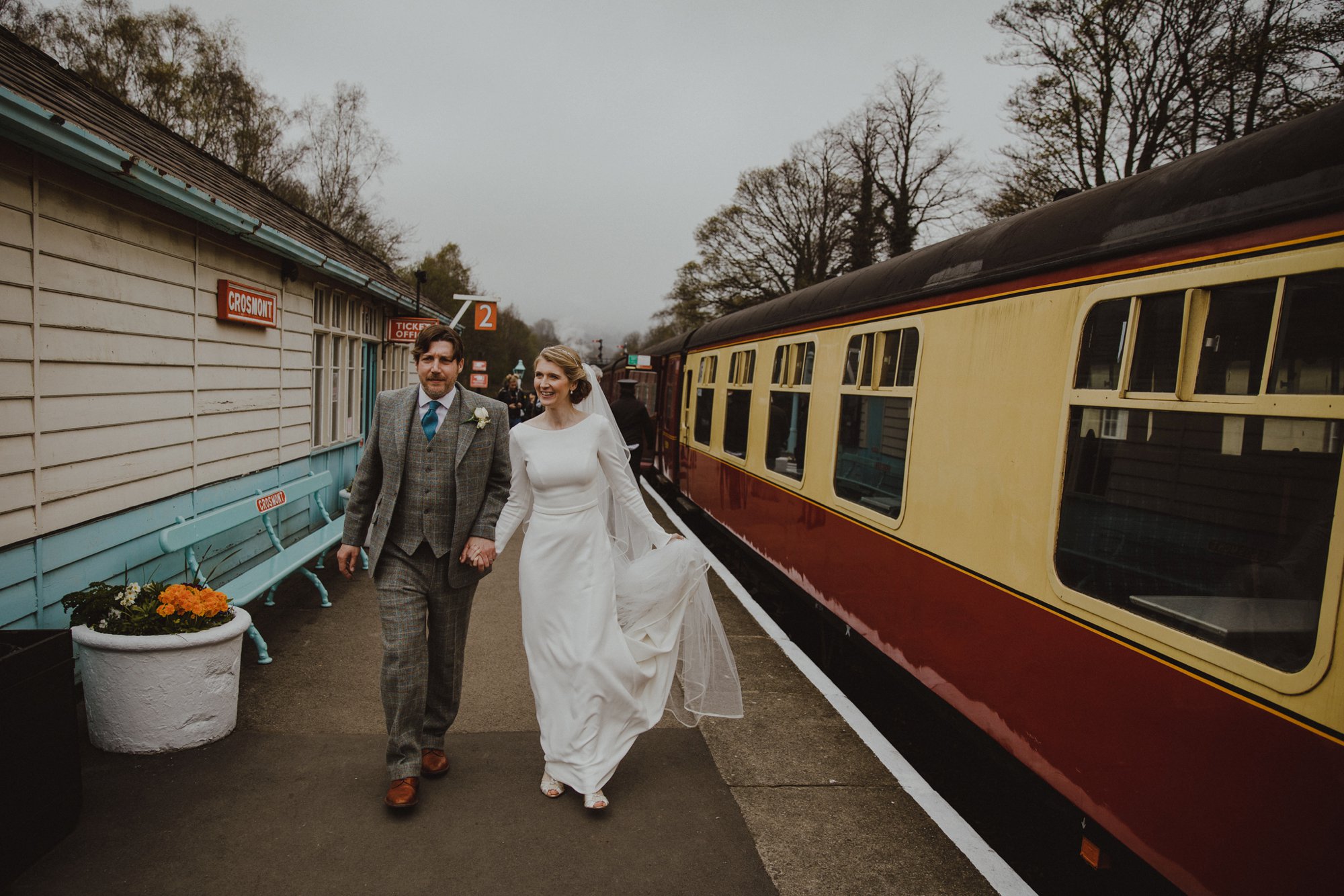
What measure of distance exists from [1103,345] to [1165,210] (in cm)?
51

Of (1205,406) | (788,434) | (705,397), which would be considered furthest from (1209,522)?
(705,397)

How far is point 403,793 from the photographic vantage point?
10.9 ft

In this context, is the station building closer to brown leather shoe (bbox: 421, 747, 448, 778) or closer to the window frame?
brown leather shoe (bbox: 421, 747, 448, 778)

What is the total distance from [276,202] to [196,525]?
20.4 ft

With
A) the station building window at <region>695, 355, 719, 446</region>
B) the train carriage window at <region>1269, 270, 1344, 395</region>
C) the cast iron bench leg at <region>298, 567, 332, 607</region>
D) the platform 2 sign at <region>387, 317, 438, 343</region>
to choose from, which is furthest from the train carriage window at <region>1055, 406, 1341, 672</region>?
the platform 2 sign at <region>387, 317, 438, 343</region>

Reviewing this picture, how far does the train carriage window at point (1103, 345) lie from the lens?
2941 millimetres

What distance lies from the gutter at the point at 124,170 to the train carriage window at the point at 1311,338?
4.95 metres

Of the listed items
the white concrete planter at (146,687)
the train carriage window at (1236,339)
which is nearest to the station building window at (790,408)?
the train carriage window at (1236,339)

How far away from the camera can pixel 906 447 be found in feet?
14.7

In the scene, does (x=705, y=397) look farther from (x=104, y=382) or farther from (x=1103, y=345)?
(x=1103, y=345)

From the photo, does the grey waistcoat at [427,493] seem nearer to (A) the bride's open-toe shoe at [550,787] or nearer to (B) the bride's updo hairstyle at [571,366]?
(B) the bride's updo hairstyle at [571,366]

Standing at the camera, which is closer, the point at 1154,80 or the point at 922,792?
the point at 922,792

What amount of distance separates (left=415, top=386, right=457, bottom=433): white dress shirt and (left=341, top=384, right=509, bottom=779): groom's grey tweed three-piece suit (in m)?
0.01

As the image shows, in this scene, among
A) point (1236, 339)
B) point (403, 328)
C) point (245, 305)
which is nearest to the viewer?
point (1236, 339)
